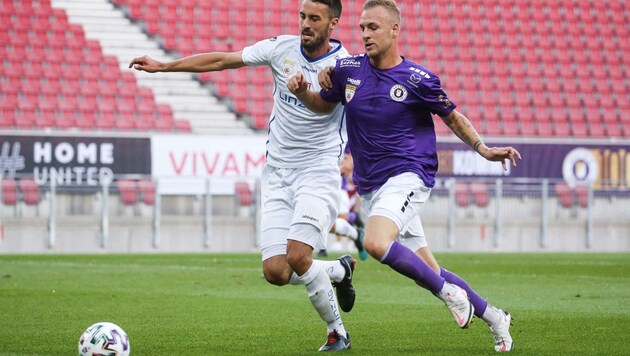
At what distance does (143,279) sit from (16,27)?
12.0 meters

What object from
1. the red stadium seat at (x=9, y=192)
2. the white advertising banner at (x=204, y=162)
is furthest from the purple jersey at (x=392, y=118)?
the white advertising banner at (x=204, y=162)

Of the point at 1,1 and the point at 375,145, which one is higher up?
the point at 1,1

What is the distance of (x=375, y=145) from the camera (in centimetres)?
717

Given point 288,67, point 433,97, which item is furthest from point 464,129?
point 288,67

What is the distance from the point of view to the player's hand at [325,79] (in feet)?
24.2

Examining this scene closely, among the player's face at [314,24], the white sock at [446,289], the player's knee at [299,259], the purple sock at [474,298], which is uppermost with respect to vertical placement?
the player's face at [314,24]

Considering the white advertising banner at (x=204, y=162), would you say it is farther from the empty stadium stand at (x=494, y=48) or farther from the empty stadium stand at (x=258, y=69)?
the empty stadium stand at (x=494, y=48)

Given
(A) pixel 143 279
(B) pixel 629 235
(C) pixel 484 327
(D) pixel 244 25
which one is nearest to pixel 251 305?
(C) pixel 484 327

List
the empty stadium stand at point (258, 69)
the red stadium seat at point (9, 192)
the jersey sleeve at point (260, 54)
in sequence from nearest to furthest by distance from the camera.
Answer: the jersey sleeve at point (260, 54) → the red stadium seat at point (9, 192) → the empty stadium stand at point (258, 69)

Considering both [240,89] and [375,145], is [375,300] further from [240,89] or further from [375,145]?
[240,89]

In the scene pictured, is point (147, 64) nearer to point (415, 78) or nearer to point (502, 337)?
point (415, 78)

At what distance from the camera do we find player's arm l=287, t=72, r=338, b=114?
7133mm

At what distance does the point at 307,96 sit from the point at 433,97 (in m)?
0.79

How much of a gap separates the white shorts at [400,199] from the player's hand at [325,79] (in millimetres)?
726
